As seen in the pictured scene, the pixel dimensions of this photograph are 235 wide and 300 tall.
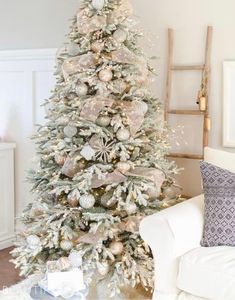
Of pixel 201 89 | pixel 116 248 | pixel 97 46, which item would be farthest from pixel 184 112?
pixel 116 248

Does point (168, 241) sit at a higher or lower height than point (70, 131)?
lower

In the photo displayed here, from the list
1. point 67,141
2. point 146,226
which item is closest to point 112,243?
point 146,226

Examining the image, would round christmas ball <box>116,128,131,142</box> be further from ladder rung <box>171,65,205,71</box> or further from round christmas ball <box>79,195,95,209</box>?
ladder rung <box>171,65,205,71</box>

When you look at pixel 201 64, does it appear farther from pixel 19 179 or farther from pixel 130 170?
pixel 19 179

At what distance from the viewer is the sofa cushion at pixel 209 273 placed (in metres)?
2.32

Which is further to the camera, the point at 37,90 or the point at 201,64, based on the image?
the point at 37,90

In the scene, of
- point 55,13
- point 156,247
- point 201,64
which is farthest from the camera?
point 55,13

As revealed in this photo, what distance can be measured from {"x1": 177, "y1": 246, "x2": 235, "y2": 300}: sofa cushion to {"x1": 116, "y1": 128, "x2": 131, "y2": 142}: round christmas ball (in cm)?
83

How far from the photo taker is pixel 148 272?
2.95 metres

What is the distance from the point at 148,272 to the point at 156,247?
47 cm

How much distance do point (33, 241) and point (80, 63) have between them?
3.82 ft

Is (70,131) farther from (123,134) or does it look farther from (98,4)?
(98,4)

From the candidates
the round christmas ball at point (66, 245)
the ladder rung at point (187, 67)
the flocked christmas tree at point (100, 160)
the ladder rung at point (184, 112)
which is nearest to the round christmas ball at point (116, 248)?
the flocked christmas tree at point (100, 160)

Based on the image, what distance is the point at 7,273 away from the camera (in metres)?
3.56
